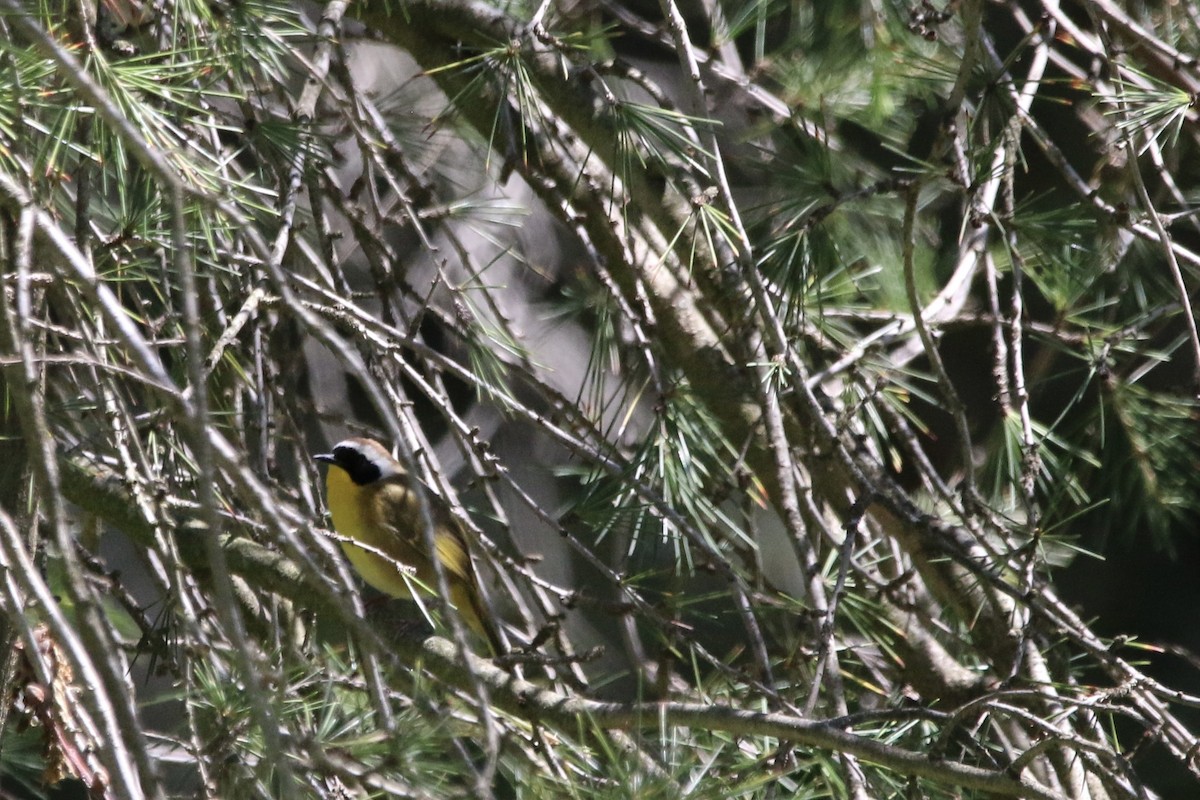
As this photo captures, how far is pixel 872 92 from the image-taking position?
9.20 ft

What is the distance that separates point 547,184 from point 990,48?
933 mm

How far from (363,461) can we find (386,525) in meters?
0.41

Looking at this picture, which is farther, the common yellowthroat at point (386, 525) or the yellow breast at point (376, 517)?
the yellow breast at point (376, 517)

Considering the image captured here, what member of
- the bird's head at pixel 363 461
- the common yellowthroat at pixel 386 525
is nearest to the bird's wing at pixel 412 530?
the common yellowthroat at pixel 386 525

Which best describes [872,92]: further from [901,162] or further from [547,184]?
[901,162]

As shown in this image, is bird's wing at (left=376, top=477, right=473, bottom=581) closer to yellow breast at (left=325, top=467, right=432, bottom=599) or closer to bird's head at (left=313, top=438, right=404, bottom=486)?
yellow breast at (left=325, top=467, right=432, bottom=599)

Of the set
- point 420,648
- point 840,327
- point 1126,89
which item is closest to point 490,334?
point 420,648

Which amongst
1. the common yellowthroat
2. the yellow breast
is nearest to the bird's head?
the common yellowthroat

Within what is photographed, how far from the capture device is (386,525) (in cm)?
377

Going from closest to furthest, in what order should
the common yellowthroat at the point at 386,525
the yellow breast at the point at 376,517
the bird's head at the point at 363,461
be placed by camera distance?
the common yellowthroat at the point at 386,525 < the yellow breast at the point at 376,517 < the bird's head at the point at 363,461

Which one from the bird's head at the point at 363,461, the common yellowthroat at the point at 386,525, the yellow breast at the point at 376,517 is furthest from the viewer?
the bird's head at the point at 363,461

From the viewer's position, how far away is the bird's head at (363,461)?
13.3 ft

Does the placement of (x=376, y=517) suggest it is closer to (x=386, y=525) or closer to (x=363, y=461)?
(x=386, y=525)

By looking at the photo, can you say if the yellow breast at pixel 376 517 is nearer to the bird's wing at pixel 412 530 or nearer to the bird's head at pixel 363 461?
the bird's wing at pixel 412 530
